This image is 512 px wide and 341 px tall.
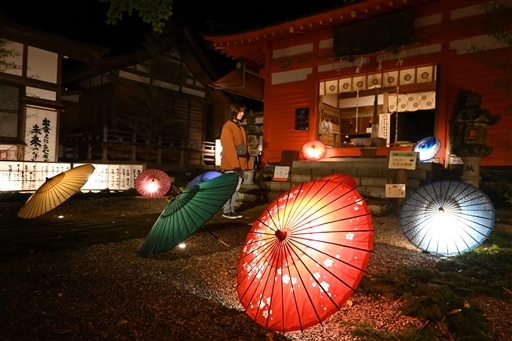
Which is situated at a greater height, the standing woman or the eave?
the eave

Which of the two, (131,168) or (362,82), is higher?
(362,82)

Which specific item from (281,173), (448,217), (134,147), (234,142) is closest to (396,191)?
(448,217)

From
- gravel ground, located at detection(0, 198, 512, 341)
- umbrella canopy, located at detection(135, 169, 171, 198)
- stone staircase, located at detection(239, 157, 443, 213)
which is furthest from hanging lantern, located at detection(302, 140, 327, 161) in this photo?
gravel ground, located at detection(0, 198, 512, 341)

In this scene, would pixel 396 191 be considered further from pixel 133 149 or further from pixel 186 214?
pixel 133 149

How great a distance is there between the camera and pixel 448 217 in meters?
4.00

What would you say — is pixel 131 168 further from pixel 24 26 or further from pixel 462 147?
Answer: pixel 462 147

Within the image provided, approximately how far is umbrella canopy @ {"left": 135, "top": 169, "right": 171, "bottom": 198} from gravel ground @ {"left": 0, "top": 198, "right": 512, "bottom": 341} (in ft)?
17.8

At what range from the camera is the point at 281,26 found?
38.4ft

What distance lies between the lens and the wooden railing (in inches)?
671

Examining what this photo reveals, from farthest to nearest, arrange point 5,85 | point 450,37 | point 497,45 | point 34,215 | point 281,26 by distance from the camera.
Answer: point 5,85
point 281,26
point 450,37
point 497,45
point 34,215

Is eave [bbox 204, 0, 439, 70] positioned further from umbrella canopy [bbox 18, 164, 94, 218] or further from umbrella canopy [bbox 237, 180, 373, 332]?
umbrella canopy [bbox 237, 180, 373, 332]

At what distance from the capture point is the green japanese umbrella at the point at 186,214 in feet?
11.0

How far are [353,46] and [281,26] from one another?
8.29ft

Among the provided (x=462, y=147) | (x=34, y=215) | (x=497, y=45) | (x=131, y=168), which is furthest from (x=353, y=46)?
(x=34, y=215)
